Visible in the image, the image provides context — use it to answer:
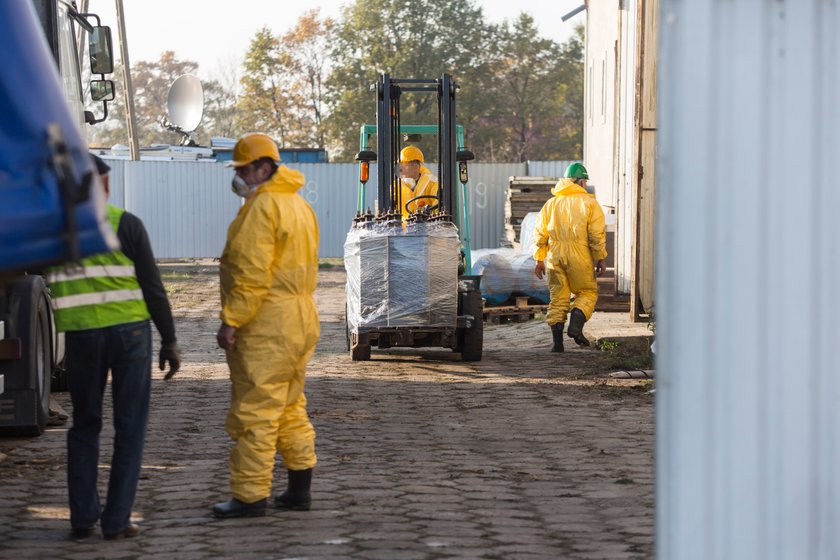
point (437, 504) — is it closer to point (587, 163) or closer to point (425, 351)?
point (425, 351)

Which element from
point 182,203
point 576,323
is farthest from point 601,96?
point 182,203

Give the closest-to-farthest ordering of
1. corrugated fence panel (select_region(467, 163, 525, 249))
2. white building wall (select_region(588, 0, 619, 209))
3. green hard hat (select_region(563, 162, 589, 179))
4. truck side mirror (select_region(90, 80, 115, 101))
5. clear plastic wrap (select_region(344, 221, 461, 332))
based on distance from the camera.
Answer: truck side mirror (select_region(90, 80, 115, 101)) → clear plastic wrap (select_region(344, 221, 461, 332)) → green hard hat (select_region(563, 162, 589, 179)) → white building wall (select_region(588, 0, 619, 209)) → corrugated fence panel (select_region(467, 163, 525, 249))

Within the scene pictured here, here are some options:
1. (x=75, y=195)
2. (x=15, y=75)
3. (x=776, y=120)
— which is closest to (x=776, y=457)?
(x=776, y=120)

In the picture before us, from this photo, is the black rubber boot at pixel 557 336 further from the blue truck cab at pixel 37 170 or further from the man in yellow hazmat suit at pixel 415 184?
the blue truck cab at pixel 37 170

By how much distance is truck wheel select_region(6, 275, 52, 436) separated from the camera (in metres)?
9.26

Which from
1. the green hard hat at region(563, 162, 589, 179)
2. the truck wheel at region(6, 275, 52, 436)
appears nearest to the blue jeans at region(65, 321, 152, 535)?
the truck wheel at region(6, 275, 52, 436)

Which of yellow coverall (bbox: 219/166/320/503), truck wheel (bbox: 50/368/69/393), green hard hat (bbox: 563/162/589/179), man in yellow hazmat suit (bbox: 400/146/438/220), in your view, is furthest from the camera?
green hard hat (bbox: 563/162/589/179)

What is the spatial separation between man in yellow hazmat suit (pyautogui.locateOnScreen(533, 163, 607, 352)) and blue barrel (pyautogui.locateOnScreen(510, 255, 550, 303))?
318 centimetres

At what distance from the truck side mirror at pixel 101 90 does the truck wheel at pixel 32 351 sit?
310 cm

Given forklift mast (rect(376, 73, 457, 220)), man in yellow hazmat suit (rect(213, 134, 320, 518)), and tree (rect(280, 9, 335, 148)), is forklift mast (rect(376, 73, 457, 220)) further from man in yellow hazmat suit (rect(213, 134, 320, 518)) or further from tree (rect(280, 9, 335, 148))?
tree (rect(280, 9, 335, 148))

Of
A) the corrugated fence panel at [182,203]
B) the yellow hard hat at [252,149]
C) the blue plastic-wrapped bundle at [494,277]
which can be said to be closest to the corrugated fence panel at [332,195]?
the corrugated fence panel at [182,203]

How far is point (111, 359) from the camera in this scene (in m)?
6.55

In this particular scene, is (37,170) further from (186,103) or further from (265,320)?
(186,103)

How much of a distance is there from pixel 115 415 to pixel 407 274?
6440mm
